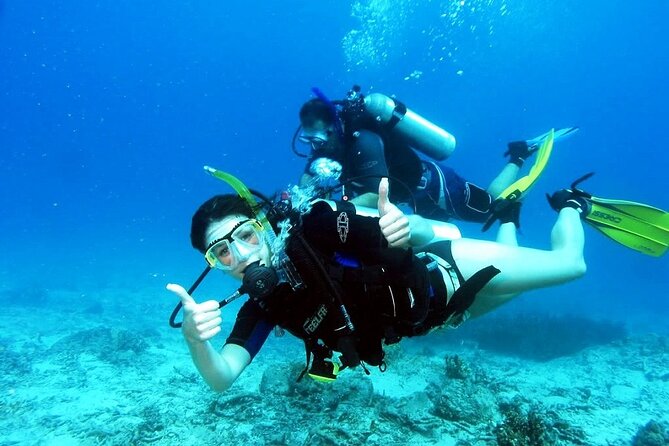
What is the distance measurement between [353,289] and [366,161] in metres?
3.01

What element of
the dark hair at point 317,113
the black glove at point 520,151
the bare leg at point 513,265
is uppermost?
the dark hair at point 317,113

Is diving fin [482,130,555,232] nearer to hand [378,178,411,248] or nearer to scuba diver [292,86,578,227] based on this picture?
scuba diver [292,86,578,227]

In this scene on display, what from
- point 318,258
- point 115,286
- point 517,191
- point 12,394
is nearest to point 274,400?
point 318,258

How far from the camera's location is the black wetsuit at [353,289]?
2893mm

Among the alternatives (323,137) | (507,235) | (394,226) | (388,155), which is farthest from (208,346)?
(388,155)

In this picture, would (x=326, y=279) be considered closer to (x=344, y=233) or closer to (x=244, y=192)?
(x=344, y=233)

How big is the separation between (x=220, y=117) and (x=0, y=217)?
90379mm

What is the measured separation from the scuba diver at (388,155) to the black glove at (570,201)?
1.94ft

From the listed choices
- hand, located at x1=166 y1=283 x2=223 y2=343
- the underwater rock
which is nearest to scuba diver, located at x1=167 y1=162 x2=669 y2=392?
hand, located at x1=166 y1=283 x2=223 y2=343

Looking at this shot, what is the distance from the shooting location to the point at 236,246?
117 inches

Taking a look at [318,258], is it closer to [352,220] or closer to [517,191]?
[352,220]

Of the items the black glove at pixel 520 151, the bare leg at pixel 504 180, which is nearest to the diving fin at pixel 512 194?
the bare leg at pixel 504 180

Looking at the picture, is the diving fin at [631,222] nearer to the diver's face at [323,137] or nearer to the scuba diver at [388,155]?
the scuba diver at [388,155]

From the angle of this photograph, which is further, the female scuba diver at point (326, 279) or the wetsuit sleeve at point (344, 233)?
the wetsuit sleeve at point (344, 233)
